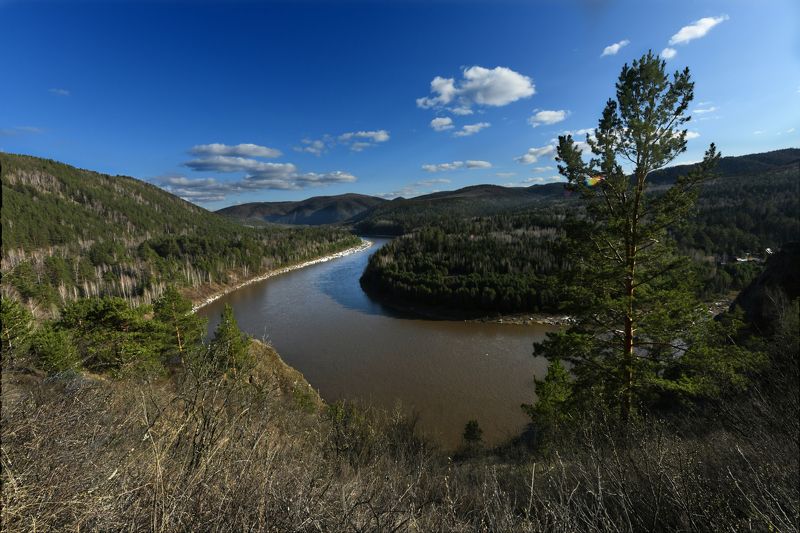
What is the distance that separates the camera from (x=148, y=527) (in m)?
3.26

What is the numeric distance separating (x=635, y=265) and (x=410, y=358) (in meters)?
22.3

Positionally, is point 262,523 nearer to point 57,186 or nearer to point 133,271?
point 133,271

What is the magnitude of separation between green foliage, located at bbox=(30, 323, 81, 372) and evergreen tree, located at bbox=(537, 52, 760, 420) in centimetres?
1410

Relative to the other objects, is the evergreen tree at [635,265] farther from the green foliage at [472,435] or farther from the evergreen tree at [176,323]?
the evergreen tree at [176,323]

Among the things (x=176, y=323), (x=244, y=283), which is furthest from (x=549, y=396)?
(x=244, y=283)

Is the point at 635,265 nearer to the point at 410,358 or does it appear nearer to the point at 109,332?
the point at 109,332

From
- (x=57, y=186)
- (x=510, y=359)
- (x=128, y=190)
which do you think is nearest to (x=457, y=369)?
(x=510, y=359)

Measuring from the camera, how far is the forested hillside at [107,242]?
50.2 metres

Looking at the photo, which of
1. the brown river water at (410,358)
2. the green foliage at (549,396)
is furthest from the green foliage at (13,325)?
the green foliage at (549,396)

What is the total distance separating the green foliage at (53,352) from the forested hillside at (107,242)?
7.51 ft

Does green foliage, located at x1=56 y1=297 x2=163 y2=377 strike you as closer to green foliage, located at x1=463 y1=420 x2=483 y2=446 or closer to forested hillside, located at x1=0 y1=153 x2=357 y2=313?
forested hillside, located at x1=0 y1=153 x2=357 y2=313

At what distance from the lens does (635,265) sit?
7449 mm

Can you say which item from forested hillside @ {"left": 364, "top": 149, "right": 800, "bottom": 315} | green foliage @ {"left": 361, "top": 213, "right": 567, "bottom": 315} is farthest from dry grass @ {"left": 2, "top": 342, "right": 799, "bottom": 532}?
forested hillside @ {"left": 364, "top": 149, "right": 800, "bottom": 315}

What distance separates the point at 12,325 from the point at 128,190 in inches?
6725
